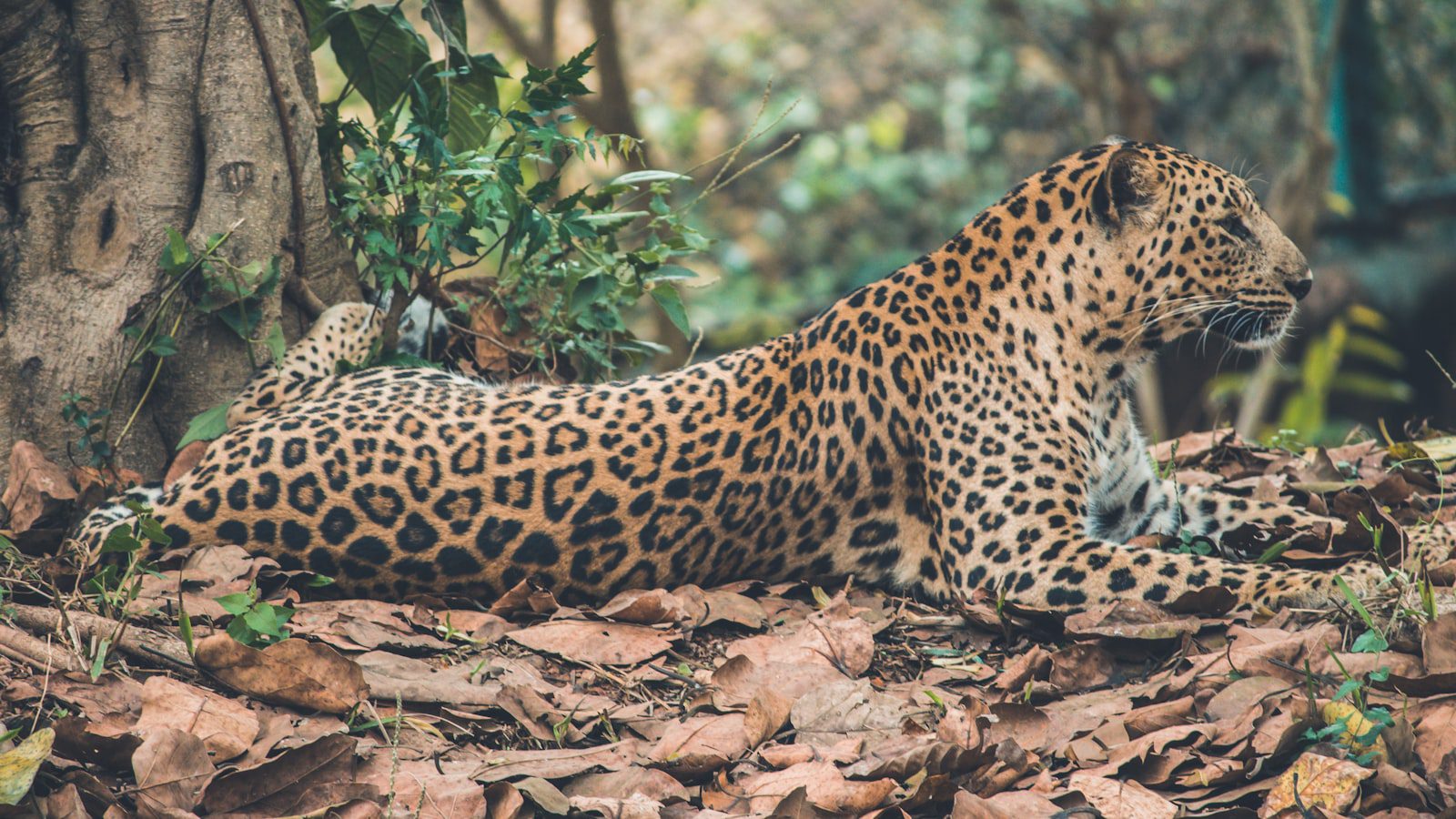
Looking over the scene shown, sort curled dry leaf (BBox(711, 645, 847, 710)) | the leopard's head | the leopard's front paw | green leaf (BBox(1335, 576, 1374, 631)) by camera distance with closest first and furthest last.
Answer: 1. green leaf (BBox(1335, 576, 1374, 631))
2. curled dry leaf (BBox(711, 645, 847, 710))
3. the leopard's front paw
4. the leopard's head

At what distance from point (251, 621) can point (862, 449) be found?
283 cm

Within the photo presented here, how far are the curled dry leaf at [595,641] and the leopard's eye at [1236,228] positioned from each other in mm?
3291

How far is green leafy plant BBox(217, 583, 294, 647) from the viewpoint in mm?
4812

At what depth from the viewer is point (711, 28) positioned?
2270 cm

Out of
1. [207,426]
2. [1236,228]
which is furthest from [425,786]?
[1236,228]

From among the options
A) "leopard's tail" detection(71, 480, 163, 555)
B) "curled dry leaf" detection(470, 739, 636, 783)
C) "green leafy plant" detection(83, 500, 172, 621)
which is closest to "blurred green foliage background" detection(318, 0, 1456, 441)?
"leopard's tail" detection(71, 480, 163, 555)

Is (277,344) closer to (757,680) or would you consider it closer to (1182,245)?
(757,680)

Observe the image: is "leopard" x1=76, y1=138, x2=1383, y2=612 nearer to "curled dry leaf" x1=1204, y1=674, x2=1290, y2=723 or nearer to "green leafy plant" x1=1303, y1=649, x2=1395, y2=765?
"curled dry leaf" x1=1204, y1=674, x2=1290, y2=723

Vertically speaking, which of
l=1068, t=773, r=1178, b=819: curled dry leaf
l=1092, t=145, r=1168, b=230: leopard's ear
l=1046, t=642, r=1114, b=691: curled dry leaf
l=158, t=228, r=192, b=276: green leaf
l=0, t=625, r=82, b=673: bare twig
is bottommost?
l=1068, t=773, r=1178, b=819: curled dry leaf

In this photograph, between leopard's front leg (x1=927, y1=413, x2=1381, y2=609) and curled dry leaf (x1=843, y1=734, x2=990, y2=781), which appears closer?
curled dry leaf (x1=843, y1=734, x2=990, y2=781)

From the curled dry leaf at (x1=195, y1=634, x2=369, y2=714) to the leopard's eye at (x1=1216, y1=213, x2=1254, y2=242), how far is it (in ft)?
14.6

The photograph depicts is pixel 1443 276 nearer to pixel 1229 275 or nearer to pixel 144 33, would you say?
pixel 1229 275

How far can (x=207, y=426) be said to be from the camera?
20.7 feet

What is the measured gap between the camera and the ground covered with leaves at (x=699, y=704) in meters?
4.26
